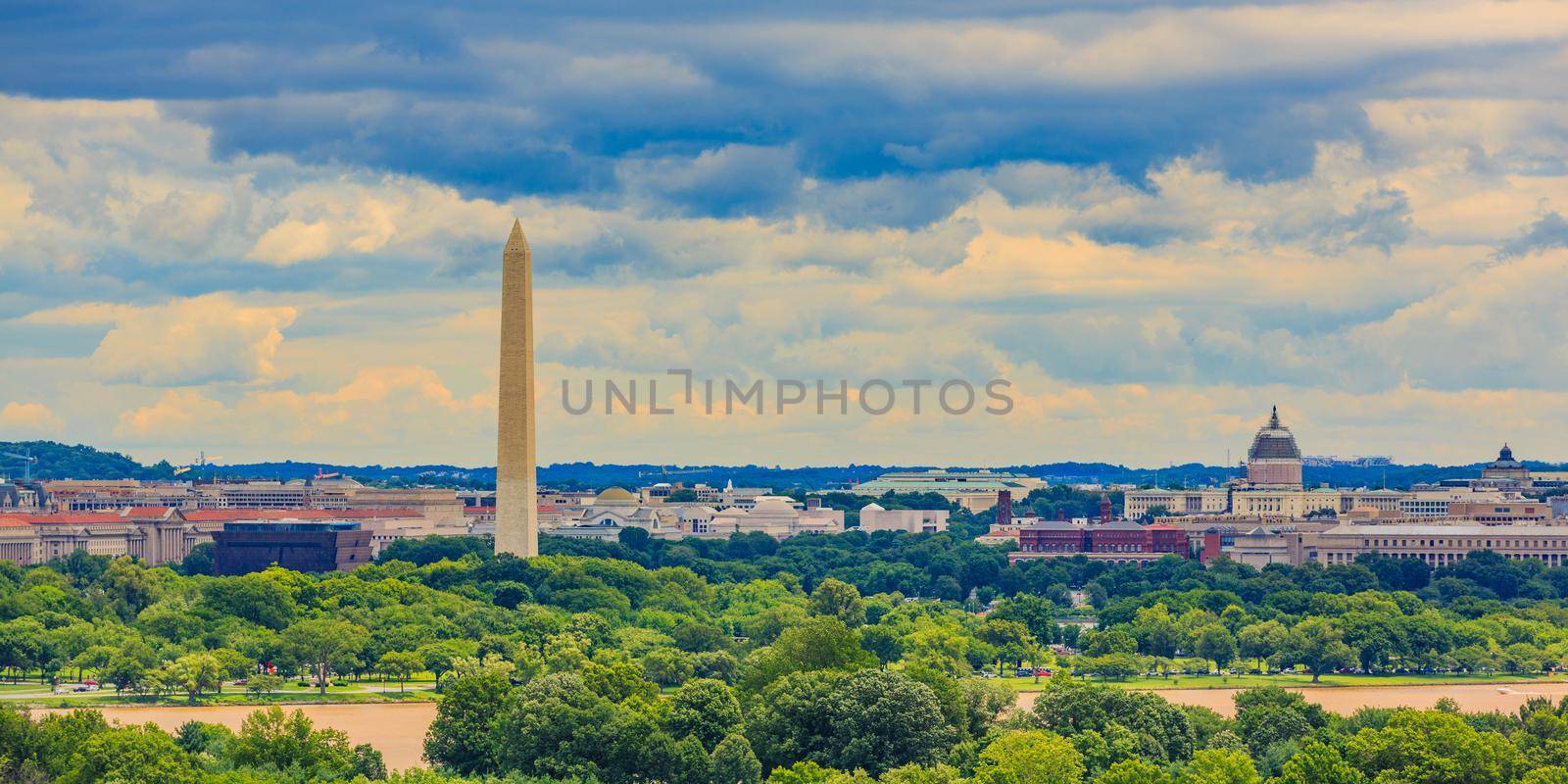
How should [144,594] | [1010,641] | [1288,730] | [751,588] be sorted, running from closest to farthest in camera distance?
[1288,730] → [1010,641] → [144,594] → [751,588]

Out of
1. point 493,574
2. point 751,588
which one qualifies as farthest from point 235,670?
point 751,588

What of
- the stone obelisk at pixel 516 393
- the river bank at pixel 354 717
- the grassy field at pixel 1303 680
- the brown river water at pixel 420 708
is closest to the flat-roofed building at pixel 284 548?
the stone obelisk at pixel 516 393

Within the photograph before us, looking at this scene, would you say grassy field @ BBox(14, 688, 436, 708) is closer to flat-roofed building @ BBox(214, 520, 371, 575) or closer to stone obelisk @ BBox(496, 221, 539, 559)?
stone obelisk @ BBox(496, 221, 539, 559)

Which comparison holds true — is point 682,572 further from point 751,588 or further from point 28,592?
point 28,592

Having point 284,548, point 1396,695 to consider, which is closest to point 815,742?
point 1396,695

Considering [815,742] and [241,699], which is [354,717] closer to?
[241,699]

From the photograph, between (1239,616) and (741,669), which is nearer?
(741,669)

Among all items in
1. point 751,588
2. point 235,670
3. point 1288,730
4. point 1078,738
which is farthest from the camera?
point 751,588
